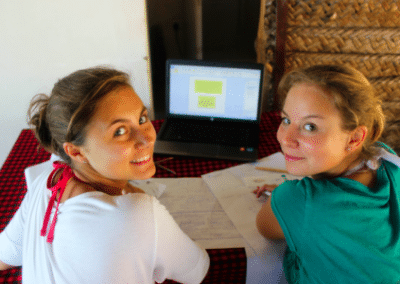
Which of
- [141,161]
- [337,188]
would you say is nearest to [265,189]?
[337,188]

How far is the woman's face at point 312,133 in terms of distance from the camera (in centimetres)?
68

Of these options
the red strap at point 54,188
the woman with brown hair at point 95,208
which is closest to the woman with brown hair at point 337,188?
the woman with brown hair at point 95,208

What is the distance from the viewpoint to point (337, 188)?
670mm

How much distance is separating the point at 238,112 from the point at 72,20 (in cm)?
98

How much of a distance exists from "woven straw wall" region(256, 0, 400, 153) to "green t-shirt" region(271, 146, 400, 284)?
927 mm

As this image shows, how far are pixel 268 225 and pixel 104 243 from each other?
1.42 ft

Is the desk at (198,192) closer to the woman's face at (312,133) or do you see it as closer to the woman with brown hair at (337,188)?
the woman with brown hair at (337,188)

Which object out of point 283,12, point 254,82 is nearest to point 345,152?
point 254,82

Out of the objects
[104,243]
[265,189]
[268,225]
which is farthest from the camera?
[265,189]

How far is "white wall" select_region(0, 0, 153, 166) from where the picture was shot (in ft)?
4.85

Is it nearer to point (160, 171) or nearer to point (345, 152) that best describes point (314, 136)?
point (345, 152)

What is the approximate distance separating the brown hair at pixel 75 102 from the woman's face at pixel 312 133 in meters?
0.42

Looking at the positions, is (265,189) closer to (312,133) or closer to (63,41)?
(312,133)

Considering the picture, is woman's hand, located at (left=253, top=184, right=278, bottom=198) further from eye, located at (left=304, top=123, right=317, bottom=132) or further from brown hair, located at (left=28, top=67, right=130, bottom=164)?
brown hair, located at (left=28, top=67, right=130, bottom=164)
